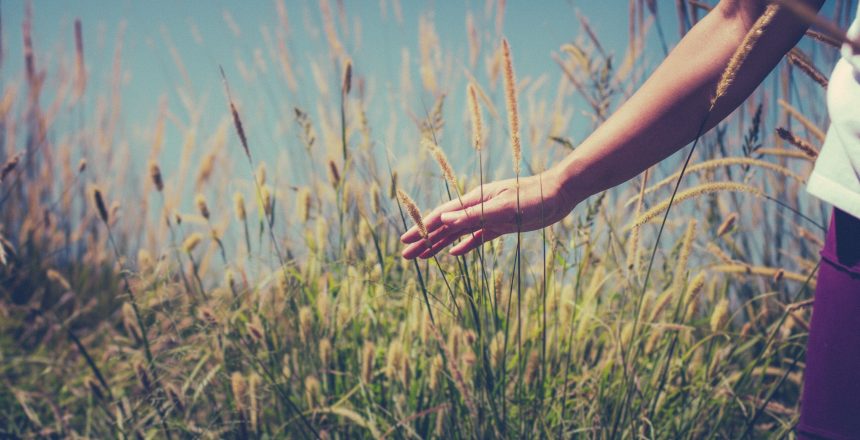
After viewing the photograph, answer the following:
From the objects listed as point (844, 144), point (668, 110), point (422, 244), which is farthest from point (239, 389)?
point (844, 144)

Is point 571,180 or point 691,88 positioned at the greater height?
point 691,88

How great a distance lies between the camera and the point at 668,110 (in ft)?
2.41

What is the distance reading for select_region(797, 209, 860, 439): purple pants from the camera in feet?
2.07

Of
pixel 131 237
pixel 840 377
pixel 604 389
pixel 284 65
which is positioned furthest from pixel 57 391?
pixel 840 377

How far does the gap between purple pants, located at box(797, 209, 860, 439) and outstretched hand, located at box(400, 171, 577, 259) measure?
1.00 feet

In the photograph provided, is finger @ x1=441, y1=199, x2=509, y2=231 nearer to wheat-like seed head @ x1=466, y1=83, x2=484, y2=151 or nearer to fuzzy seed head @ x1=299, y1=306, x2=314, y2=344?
wheat-like seed head @ x1=466, y1=83, x2=484, y2=151

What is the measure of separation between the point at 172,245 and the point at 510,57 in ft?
3.36

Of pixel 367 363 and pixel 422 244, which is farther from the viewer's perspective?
pixel 367 363

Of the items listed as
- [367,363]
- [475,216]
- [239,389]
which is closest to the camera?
[475,216]

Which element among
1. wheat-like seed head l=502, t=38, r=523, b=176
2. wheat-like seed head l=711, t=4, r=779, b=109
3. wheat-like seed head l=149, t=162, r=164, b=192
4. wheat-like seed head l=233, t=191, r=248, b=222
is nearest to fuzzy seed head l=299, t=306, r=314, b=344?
wheat-like seed head l=233, t=191, r=248, b=222

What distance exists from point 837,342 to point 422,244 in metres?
0.48

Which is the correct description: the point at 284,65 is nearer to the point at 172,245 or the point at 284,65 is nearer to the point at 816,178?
the point at 172,245

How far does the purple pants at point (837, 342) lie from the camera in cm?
63

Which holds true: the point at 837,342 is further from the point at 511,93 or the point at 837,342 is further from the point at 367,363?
the point at 367,363
